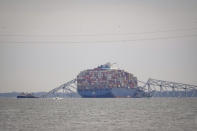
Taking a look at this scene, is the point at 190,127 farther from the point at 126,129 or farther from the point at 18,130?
the point at 18,130

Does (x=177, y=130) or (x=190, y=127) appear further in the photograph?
(x=190, y=127)

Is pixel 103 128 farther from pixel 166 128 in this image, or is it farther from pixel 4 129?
pixel 4 129

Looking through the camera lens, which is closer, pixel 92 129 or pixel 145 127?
pixel 92 129

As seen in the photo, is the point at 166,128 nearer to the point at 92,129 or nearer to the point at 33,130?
the point at 92,129

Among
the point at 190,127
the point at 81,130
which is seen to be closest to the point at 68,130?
the point at 81,130

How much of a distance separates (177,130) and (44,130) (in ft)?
44.8

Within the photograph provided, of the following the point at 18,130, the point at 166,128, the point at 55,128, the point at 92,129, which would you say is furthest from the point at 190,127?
the point at 18,130

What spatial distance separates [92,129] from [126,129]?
3606 mm

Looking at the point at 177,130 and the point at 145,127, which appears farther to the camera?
the point at 145,127

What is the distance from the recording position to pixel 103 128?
53906mm

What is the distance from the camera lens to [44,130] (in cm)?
5231

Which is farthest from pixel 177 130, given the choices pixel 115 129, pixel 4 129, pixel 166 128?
pixel 4 129

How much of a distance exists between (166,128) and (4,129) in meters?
17.5

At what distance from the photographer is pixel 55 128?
5412 centimetres
